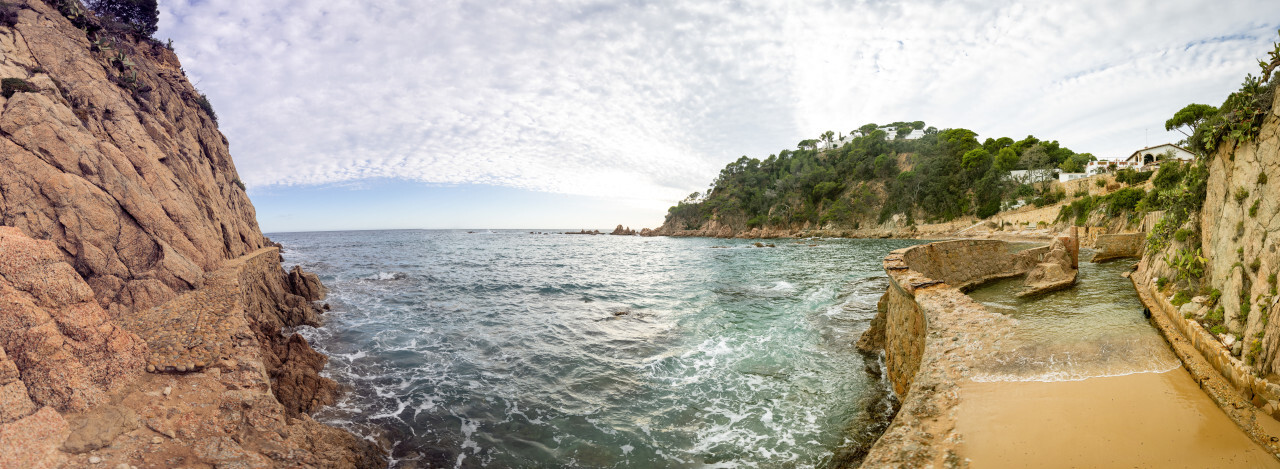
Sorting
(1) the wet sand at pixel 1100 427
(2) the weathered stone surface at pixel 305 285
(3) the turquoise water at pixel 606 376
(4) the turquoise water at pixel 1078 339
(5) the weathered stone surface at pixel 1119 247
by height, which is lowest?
(3) the turquoise water at pixel 606 376

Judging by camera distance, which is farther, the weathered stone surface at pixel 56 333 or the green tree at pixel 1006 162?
the green tree at pixel 1006 162

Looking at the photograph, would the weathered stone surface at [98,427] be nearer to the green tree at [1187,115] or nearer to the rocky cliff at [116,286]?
the rocky cliff at [116,286]

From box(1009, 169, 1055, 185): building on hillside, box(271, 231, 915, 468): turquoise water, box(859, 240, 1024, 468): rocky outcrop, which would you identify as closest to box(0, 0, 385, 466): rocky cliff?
box(271, 231, 915, 468): turquoise water

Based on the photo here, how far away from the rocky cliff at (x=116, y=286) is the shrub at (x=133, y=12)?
1.65 meters

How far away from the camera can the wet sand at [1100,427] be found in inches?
114

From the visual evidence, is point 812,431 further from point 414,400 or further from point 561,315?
point 561,315

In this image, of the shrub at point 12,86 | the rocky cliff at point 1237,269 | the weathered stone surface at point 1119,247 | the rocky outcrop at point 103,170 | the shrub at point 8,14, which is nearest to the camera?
the rocky cliff at point 1237,269

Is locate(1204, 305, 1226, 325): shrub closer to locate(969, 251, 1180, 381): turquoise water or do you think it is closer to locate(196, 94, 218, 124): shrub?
locate(969, 251, 1180, 381): turquoise water

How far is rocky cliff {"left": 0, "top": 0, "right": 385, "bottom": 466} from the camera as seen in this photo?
12.9ft

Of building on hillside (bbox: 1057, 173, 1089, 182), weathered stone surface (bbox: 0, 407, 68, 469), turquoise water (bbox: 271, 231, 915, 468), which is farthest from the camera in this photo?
building on hillside (bbox: 1057, 173, 1089, 182)

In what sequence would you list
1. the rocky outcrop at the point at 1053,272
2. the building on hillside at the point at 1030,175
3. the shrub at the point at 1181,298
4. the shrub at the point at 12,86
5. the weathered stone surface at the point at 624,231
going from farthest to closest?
the weathered stone surface at the point at 624,231 < the building on hillside at the point at 1030,175 < the rocky outcrop at the point at 1053,272 < the shrub at the point at 12,86 < the shrub at the point at 1181,298

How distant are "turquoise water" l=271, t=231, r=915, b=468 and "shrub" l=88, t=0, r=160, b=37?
9534 millimetres

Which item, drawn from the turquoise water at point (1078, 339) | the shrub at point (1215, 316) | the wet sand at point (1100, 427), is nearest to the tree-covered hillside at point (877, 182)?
the turquoise water at point (1078, 339)

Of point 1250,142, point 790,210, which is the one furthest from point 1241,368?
point 790,210
